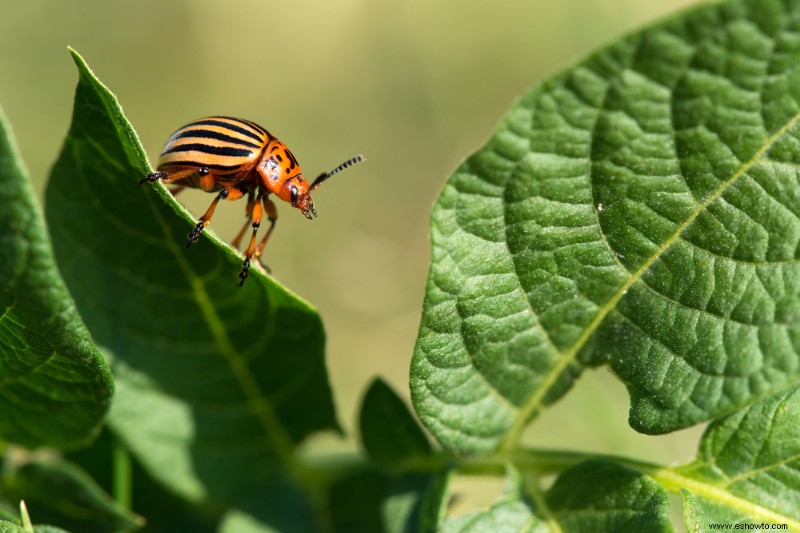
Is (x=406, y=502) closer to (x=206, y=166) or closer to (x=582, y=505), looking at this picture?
(x=582, y=505)

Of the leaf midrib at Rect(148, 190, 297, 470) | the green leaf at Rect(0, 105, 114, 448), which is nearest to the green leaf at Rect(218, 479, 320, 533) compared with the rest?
the leaf midrib at Rect(148, 190, 297, 470)

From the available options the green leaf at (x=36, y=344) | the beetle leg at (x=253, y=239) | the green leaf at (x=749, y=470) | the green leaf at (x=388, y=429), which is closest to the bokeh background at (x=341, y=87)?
the beetle leg at (x=253, y=239)

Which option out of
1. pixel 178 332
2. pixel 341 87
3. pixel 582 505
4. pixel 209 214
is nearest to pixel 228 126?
pixel 209 214

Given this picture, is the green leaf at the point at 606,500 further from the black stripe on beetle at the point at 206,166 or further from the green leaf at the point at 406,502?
the black stripe on beetle at the point at 206,166

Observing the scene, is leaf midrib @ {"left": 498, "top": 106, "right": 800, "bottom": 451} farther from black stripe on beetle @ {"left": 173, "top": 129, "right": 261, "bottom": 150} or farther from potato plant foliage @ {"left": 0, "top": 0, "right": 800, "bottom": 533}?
black stripe on beetle @ {"left": 173, "top": 129, "right": 261, "bottom": 150}

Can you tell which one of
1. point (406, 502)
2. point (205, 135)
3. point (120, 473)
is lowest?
point (120, 473)

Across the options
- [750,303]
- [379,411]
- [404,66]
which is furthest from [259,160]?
[404,66]
